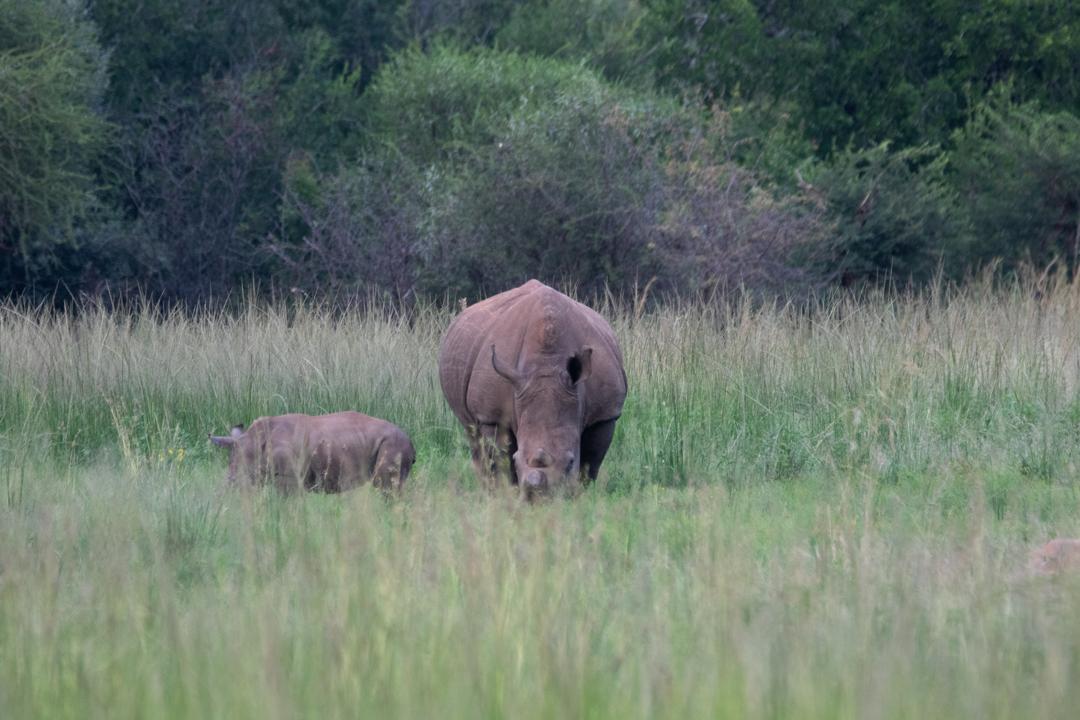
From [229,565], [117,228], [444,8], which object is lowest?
[117,228]

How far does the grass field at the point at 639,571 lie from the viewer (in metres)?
3.47

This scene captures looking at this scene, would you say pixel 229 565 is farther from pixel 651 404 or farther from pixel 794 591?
pixel 651 404

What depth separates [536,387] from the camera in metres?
7.73

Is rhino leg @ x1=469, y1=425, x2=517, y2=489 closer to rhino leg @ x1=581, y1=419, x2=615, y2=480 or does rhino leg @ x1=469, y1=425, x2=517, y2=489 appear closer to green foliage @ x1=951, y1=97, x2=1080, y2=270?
rhino leg @ x1=581, y1=419, x2=615, y2=480

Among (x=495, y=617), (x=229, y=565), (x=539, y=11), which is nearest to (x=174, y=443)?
(x=229, y=565)

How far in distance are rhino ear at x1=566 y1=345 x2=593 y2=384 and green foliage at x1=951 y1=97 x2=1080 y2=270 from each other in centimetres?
1632

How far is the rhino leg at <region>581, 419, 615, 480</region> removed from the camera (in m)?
8.41

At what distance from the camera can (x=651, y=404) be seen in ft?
34.5

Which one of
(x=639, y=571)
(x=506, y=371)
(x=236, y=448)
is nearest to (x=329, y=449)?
(x=236, y=448)

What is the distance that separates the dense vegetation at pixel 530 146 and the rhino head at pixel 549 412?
937cm

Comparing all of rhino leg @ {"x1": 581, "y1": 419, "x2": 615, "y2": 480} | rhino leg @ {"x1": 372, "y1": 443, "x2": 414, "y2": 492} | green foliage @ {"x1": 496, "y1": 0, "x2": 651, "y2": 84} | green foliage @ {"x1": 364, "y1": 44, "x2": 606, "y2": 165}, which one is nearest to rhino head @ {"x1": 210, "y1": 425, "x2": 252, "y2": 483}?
rhino leg @ {"x1": 372, "y1": 443, "x2": 414, "y2": 492}

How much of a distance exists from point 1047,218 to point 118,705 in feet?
73.9

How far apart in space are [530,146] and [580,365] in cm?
1046

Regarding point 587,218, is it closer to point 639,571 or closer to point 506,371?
point 506,371
